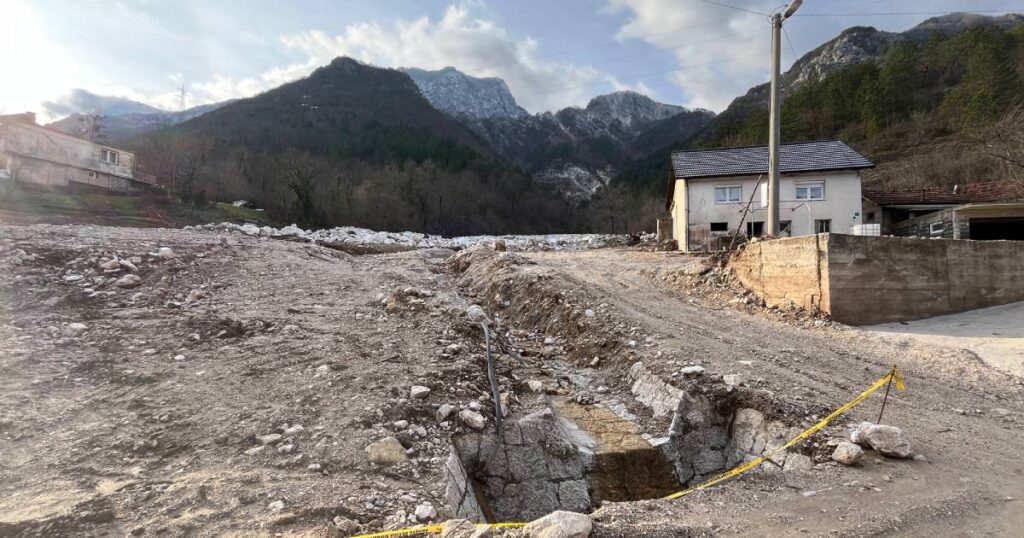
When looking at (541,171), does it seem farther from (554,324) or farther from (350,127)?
(554,324)

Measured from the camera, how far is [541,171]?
422ft

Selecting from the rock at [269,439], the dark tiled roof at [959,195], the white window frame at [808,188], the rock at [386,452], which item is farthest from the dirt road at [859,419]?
the dark tiled roof at [959,195]

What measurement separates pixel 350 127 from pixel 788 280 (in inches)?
3216

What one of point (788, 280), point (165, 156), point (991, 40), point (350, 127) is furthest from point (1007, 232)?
point (350, 127)

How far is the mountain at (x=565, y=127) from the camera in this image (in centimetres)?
12925

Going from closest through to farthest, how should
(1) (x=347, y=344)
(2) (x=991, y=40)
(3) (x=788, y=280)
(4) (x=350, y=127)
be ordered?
(1) (x=347, y=344) < (3) (x=788, y=280) < (2) (x=991, y=40) < (4) (x=350, y=127)

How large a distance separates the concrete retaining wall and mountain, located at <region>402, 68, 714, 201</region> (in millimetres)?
96829

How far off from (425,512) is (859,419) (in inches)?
192

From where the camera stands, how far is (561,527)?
9.41 ft

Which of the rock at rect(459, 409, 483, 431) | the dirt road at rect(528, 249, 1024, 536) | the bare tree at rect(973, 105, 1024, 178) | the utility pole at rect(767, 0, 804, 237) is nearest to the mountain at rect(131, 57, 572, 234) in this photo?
the utility pole at rect(767, 0, 804, 237)

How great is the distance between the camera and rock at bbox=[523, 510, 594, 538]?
2.83 meters

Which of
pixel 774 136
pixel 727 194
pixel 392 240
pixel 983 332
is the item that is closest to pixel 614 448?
pixel 983 332

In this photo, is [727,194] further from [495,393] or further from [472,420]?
[472,420]

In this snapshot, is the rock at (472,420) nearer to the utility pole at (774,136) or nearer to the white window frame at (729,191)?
the utility pole at (774,136)
